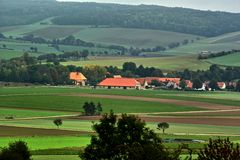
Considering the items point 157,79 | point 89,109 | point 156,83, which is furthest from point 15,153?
point 157,79

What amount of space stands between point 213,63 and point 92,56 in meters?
49.7

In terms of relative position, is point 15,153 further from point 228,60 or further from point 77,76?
point 228,60

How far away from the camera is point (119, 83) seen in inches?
5005

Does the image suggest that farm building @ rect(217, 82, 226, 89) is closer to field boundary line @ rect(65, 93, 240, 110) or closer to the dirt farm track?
field boundary line @ rect(65, 93, 240, 110)

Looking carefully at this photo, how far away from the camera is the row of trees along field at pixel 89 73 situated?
12762 centimetres

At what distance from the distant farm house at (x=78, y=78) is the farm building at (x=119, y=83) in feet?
19.1

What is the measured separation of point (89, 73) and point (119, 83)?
12923mm

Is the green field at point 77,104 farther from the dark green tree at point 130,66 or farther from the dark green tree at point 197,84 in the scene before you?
the dark green tree at point 130,66

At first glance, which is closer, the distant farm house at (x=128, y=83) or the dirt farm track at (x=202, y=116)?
the dirt farm track at (x=202, y=116)

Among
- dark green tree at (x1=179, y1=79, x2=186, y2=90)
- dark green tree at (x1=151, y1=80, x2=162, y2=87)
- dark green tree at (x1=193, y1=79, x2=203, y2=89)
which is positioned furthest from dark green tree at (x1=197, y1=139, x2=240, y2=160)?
dark green tree at (x1=151, y1=80, x2=162, y2=87)

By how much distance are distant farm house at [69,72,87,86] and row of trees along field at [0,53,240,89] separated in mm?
910

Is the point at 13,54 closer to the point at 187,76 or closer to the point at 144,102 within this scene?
the point at 187,76

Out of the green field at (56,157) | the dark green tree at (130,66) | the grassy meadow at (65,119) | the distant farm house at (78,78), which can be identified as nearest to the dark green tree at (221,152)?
the green field at (56,157)

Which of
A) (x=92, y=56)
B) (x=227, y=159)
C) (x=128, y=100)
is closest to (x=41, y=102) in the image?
(x=128, y=100)
